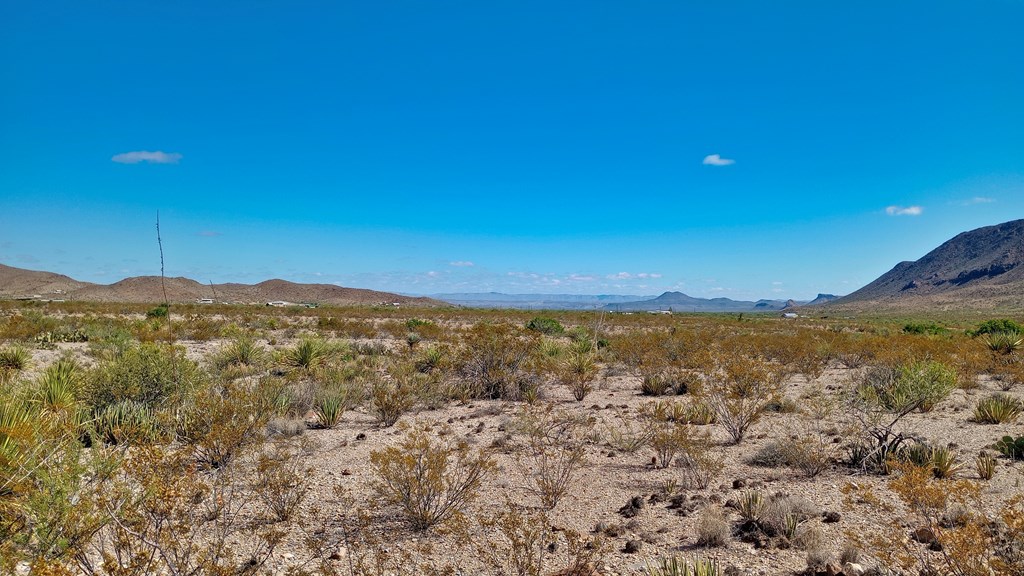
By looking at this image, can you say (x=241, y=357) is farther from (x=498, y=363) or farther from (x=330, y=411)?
(x=498, y=363)

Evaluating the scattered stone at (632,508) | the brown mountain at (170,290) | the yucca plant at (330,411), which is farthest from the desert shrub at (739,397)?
the brown mountain at (170,290)

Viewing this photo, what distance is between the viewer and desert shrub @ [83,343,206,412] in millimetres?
8648

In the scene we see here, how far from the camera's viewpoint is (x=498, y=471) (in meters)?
6.92

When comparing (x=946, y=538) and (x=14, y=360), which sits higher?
(x=14, y=360)

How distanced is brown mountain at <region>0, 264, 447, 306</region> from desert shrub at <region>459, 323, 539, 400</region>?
295 feet

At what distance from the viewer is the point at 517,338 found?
13570 mm

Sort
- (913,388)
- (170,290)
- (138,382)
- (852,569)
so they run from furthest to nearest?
(170,290)
(913,388)
(138,382)
(852,569)

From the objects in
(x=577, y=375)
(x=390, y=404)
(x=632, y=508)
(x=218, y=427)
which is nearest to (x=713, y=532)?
(x=632, y=508)

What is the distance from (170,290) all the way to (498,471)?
116 m

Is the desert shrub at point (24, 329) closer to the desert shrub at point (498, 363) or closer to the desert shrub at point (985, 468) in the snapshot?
the desert shrub at point (498, 363)

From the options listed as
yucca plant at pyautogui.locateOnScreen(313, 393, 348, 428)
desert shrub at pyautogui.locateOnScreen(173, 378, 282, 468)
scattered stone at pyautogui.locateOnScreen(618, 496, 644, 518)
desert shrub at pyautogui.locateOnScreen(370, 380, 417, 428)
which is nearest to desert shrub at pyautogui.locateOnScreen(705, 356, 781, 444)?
scattered stone at pyautogui.locateOnScreen(618, 496, 644, 518)

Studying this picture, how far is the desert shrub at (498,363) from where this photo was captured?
42.0ft

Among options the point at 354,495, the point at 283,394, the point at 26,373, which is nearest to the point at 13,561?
the point at 354,495

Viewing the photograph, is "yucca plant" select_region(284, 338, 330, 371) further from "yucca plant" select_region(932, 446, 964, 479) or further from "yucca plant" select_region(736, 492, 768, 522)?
"yucca plant" select_region(932, 446, 964, 479)
